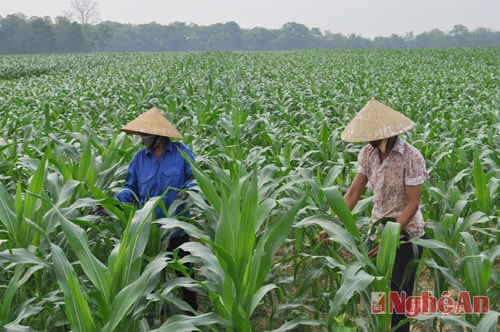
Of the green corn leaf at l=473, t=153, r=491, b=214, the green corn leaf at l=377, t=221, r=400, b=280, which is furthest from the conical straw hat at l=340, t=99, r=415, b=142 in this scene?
the green corn leaf at l=473, t=153, r=491, b=214

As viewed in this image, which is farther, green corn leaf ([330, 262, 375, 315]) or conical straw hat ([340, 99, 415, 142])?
conical straw hat ([340, 99, 415, 142])

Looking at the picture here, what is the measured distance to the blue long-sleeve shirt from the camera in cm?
295

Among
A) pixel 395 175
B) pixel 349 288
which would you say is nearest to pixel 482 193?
pixel 395 175

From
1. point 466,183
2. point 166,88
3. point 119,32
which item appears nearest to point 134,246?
point 466,183

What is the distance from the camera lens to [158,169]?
296 centimetres

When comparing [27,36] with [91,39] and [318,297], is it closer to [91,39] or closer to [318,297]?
[91,39]

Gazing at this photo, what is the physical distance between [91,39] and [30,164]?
76.1 m

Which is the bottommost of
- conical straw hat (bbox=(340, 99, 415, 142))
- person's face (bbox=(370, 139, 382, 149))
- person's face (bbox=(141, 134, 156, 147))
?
person's face (bbox=(141, 134, 156, 147))

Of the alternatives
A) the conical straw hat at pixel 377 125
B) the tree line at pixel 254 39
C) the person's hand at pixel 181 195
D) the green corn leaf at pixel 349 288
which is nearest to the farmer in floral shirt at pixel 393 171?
the conical straw hat at pixel 377 125

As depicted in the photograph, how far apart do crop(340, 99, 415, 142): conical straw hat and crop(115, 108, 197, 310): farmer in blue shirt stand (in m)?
1.09

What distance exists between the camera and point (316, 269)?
8.40 feet

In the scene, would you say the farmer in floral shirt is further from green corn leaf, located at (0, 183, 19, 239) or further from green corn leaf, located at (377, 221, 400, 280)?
green corn leaf, located at (0, 183, 19, 239)

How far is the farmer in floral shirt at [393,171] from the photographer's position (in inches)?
92.6

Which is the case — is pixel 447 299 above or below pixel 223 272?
below
